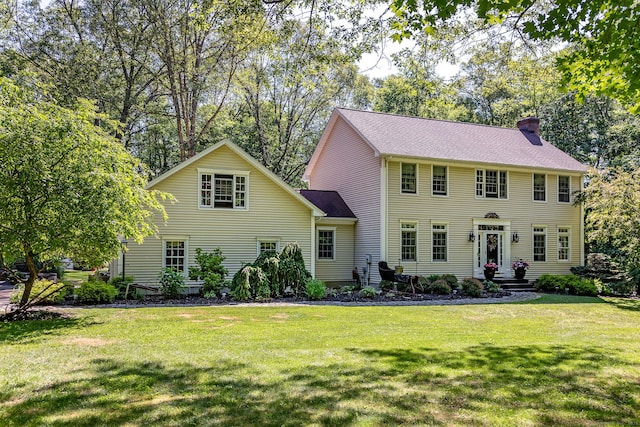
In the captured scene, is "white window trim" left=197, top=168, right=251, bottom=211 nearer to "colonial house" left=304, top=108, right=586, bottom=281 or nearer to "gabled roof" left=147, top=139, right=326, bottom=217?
"gabled roof" left=147, top=139, right=326, bottom=217

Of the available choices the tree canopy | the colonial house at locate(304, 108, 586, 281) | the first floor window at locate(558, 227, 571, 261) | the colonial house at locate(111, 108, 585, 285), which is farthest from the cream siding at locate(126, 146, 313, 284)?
the first floor window at locate(558, 227, 571, 261)

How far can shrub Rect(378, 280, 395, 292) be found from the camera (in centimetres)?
1741

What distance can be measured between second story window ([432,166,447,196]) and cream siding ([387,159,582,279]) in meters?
0.19

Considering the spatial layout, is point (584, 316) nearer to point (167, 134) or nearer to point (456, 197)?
point (456, 197)

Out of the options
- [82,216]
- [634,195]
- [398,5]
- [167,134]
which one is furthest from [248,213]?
[167,134]

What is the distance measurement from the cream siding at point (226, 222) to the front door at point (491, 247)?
7.39 meters

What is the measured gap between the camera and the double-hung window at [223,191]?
17.1 meters

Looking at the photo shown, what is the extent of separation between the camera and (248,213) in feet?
57.7

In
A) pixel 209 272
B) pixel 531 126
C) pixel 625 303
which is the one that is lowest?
pixel 625 303

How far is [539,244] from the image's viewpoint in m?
21.7

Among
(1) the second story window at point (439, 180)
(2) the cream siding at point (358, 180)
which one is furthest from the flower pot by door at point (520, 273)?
(2) the cream siding at point (358, 180)

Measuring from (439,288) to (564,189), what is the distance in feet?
31.5

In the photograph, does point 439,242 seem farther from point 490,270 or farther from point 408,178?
point 408,178

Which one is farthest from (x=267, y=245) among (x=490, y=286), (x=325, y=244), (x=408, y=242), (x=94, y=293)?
(x=490, y=286)
